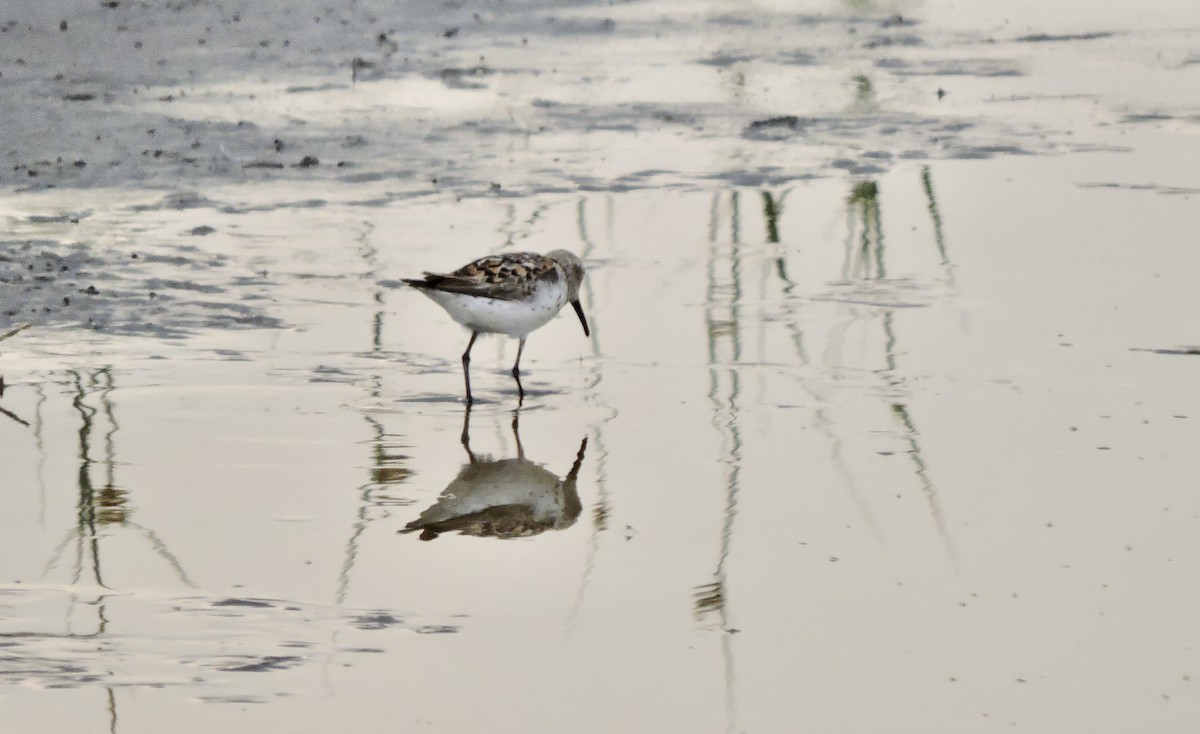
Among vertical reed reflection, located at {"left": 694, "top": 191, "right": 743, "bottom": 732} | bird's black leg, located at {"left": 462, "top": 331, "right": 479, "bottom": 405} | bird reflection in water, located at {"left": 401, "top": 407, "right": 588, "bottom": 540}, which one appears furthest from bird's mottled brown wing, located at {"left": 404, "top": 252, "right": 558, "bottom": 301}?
bird reflection in water, located at {"left": 401, "top": 407, "right": 588, "bottom": 540}

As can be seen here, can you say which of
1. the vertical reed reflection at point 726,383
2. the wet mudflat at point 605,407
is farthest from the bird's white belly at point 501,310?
the vertical reed reflection at point 726,383

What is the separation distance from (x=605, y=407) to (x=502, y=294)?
712mm

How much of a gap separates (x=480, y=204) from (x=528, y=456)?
13.6 ft

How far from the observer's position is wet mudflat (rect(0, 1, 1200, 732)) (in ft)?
16.1

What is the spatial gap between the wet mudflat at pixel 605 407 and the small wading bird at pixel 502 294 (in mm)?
264

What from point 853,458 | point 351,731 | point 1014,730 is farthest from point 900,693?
point 853,458

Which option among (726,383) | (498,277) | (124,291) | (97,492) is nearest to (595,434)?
(726,383)

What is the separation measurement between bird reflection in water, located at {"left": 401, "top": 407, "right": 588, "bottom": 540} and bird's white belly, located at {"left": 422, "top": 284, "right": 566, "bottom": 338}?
974 mm

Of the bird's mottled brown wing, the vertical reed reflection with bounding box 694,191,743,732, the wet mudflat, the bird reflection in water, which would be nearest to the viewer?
the wet mudflat

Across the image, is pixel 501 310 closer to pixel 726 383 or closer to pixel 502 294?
pixel 502 294

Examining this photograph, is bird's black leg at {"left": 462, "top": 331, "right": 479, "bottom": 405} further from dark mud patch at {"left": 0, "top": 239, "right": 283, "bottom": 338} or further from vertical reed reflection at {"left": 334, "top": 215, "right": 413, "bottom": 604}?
dark mud patch at {"left": 0, "top": 239, "right": 283, "bottom": 338}

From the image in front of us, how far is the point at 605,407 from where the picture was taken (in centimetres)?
740

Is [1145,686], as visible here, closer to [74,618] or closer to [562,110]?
[74,618]

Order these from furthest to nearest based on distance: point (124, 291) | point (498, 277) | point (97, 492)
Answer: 1. point (124, 291)
2. point (498, 277)
3. point (97, 492)
